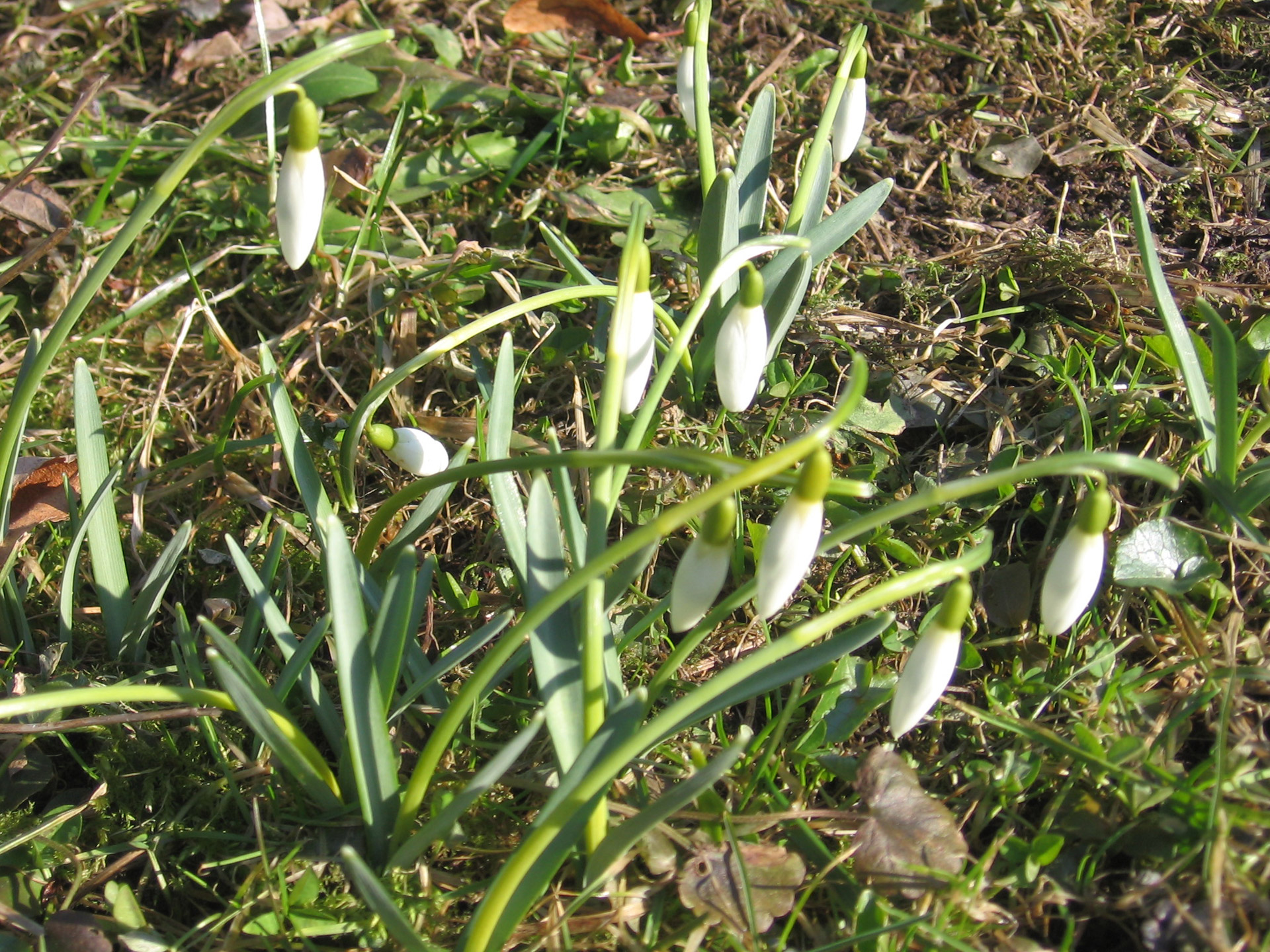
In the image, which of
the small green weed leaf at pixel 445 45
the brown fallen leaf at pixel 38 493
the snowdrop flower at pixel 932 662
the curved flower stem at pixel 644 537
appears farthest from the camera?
the small green weed leaf at pixel 445 45

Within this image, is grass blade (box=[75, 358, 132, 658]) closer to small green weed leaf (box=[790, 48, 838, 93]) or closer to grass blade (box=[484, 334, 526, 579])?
grass blade (box=[484, 334, 526, 579])

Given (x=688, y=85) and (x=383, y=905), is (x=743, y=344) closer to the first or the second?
(x=688, y=85)

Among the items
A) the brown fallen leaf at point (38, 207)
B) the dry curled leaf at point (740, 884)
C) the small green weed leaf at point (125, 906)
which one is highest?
the brown fallen leaf at point (38, 207)

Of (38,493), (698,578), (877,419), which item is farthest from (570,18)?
(698,578)

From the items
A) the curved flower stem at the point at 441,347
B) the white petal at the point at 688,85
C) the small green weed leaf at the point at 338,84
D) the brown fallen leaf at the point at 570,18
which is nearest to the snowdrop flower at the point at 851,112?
the white petal at the point at 688,85

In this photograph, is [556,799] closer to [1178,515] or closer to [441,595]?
[441,595]

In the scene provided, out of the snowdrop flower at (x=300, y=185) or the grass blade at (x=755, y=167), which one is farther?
the grass blade at (x=755, y=167)

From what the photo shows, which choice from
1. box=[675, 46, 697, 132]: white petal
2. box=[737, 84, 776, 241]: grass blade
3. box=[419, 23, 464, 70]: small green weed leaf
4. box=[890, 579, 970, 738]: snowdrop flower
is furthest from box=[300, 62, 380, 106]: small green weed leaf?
box=[890, 579, 970, 738]: snowdrop flower

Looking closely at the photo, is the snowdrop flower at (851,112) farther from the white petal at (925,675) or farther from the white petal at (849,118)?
the white petal at (925,675)
